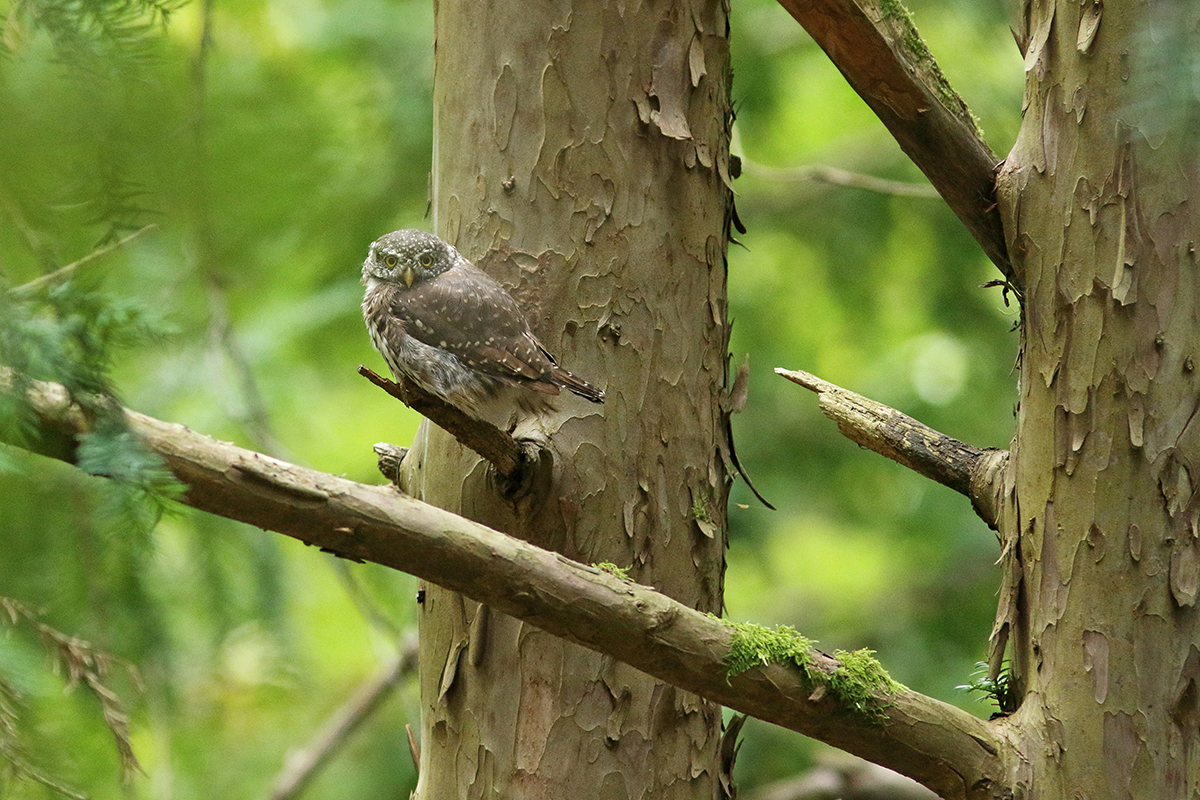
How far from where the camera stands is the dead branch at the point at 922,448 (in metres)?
2.69

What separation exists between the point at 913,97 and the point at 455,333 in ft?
4.87

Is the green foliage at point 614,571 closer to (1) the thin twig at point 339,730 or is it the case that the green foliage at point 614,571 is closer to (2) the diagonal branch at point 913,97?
(2) the diagonal branch at point 913,97

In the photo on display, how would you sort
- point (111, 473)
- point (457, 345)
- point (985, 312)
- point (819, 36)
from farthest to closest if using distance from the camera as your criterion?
1. point (985, 312)
2. point (457, 345)
3. point (819, 36)
4. point (111, 473)

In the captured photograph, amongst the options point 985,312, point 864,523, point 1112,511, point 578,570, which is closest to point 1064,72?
point 1112,511

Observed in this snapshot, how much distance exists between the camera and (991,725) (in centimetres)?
239

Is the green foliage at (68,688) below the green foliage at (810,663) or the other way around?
below

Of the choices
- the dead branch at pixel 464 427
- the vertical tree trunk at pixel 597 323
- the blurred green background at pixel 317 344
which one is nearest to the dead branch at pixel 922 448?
the vertical tree trunk at pixel 597 323

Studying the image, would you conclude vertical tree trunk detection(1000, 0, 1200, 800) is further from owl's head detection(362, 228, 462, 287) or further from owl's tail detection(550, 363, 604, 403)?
owl's head detection(362, 228, 462, 287)

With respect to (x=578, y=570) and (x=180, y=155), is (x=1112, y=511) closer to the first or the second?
(x=578, y=570)

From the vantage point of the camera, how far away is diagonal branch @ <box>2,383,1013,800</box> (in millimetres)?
1734

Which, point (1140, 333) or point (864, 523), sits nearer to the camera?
point (1140, 333)

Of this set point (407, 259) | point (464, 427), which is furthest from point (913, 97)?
point (407, 259)

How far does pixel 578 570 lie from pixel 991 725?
1032 millimetres

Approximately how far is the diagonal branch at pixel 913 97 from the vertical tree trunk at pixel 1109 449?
0.54ft
